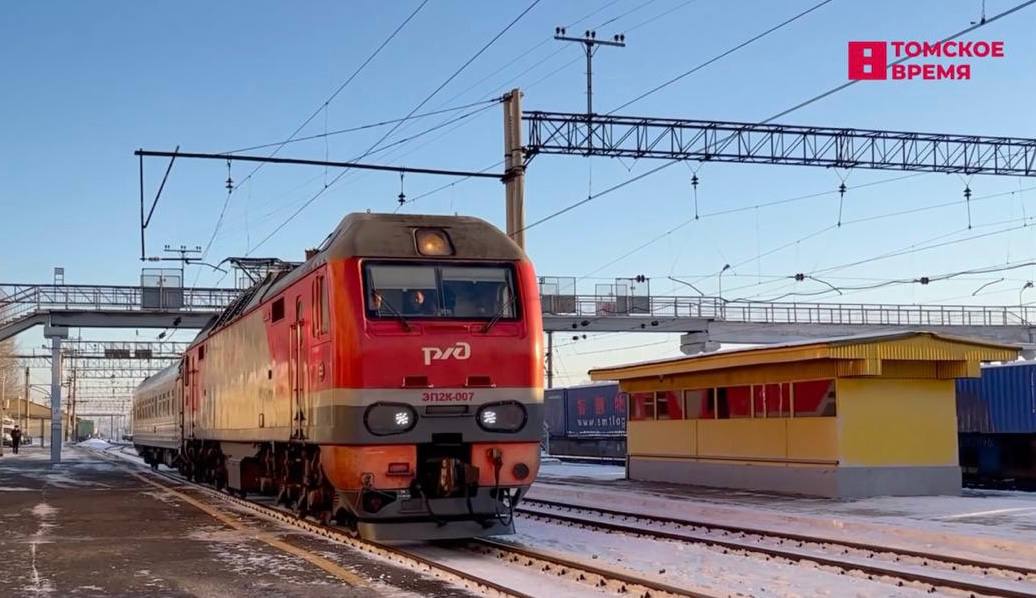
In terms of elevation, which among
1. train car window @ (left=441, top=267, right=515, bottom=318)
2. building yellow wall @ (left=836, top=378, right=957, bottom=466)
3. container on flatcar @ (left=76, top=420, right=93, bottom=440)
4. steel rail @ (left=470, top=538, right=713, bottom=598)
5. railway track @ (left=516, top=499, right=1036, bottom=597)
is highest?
train car window @ (left=441, top=267, right=515, bottom=318)

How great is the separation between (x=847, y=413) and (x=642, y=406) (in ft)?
24.0

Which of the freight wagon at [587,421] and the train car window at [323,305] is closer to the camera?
the train car window at [323,305]

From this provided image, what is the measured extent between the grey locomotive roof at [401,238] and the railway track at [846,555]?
14.8 ft

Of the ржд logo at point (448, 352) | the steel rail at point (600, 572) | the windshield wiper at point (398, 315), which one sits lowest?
the steel rail at point (600, 572)

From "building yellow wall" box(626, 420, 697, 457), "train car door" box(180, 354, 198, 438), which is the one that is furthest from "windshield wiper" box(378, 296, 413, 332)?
"train car door" box(180, 354, 198, 438)

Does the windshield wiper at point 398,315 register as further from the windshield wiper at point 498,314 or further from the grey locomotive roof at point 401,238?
the windshield wiper at point 498,314

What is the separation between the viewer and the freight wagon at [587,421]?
41156mm

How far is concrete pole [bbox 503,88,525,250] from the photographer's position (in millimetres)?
22094

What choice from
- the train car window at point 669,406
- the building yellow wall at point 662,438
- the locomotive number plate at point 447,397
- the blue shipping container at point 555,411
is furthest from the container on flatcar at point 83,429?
the locomotive number plate at point 447,397

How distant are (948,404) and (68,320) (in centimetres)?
A: 3299

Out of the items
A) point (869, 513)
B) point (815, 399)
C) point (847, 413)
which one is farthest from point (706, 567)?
point (815, 399)

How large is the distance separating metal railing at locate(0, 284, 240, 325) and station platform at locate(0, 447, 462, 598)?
2364 centimetres

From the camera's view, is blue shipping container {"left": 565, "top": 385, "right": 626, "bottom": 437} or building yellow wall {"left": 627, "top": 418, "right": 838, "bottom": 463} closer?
building yellow wall {"left": 627, "top": 418, "right": 838, "bottom": 463}

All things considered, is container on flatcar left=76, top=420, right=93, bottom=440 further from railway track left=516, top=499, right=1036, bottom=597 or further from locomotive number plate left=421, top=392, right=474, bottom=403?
locomotive number plate left=421, top=392, right=474, bottom=403
